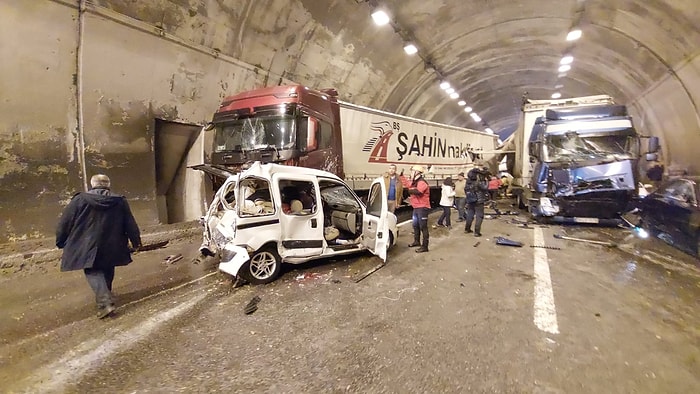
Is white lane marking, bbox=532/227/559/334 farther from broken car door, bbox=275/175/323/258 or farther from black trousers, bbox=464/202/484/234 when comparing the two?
broken car door, bbox=275/175/323/258

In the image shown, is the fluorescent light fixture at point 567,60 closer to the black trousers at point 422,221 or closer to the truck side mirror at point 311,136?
the black trousers at point 422,221

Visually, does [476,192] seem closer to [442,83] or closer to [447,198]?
[447,198]

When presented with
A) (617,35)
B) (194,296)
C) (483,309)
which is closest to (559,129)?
(617,35)

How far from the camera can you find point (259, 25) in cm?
895

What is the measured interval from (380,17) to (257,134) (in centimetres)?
570

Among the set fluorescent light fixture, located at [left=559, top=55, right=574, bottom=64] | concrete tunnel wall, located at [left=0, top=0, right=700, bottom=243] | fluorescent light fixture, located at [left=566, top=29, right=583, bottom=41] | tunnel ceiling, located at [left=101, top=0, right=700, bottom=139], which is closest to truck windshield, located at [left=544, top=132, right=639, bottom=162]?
tunnel ceiling, located at [left=101, top=0, right=700, bottom=139]

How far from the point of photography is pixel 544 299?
4.38m

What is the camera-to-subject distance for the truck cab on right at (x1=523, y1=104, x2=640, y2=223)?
27.0ft

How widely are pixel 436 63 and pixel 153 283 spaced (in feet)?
45.8

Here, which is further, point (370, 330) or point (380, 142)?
point (380, 142)

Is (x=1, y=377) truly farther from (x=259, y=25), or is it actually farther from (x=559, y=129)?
(x=559, y=129)

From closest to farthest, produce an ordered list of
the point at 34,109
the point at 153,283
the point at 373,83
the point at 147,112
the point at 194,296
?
the point at 194,296 < the point at 153,283 < the point at 34,109 < the point at 147,112 < the point at 373,83

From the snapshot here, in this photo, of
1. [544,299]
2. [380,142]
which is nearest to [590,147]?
[380,142]

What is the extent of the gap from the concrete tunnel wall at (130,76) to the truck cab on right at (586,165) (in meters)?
4.05
